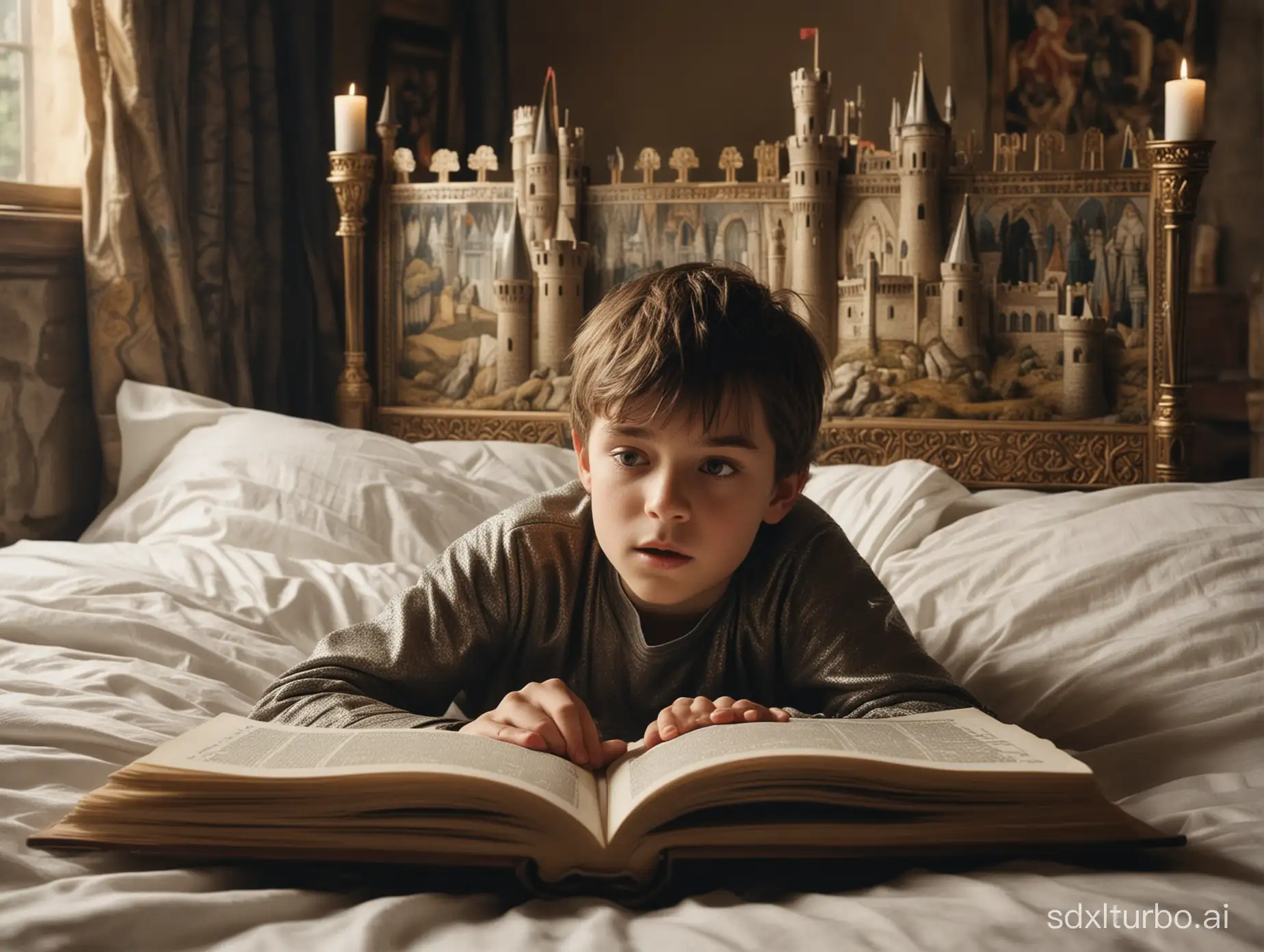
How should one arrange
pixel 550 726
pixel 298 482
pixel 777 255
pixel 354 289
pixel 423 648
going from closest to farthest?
pixel 550 726 → pixel 423 648 → pixel 298 482 → pixel 777 255 → pixel 354 289

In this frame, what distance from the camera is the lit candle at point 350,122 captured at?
244cm

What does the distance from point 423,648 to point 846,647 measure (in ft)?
1.15

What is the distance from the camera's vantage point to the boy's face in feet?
3.24

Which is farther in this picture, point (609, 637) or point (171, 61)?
point (171, 61)

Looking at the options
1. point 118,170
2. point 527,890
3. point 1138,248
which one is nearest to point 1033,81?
point 1138,248

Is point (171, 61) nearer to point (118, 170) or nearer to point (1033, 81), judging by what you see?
point (118, 170)

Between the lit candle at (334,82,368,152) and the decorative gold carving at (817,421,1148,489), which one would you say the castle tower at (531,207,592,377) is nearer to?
the lit candle at (334,82,368,152)

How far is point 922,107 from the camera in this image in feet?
7.86

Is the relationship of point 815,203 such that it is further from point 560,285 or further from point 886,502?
point 886,502

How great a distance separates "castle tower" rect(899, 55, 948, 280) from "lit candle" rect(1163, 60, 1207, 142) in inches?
15.6

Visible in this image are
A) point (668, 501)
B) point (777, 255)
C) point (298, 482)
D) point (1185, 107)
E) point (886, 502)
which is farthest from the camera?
point (777, 255)

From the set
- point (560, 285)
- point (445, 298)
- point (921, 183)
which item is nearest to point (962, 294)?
point (921, 183)

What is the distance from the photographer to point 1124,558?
138cm

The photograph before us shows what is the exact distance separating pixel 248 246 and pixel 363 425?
434 mm
